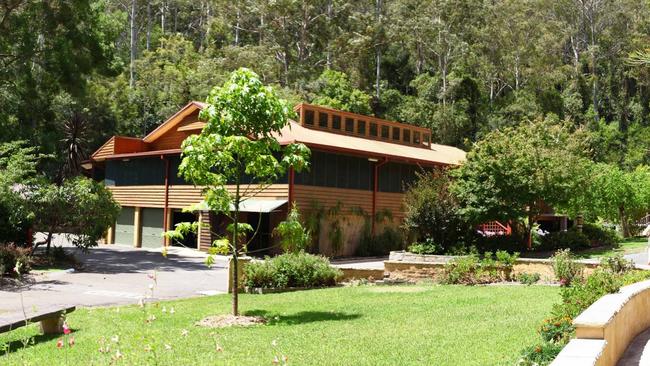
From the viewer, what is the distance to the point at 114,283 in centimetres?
1900

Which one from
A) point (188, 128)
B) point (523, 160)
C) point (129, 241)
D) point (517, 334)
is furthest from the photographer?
point (129, 241)

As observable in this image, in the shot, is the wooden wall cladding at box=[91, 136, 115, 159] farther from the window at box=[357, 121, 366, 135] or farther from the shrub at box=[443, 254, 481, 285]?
the shrub at box=[443, 254, 481, 285]

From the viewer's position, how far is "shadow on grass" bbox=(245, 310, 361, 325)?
436 inches

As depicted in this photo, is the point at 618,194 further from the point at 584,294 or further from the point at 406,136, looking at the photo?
the point at 584,294

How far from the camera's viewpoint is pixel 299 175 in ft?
90.7

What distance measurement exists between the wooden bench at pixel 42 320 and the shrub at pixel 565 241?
867 inches

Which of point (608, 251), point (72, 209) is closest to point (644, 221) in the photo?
point (608, 251)

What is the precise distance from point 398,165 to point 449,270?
1590cm

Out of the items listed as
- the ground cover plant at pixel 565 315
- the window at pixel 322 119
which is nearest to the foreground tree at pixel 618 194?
the window at pixel 322 119

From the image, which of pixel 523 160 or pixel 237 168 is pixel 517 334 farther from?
pixel 523 160

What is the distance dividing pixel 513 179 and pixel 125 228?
22326 mm

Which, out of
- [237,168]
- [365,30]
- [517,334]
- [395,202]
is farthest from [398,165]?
[365,30]

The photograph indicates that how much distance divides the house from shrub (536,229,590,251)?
5.97 m

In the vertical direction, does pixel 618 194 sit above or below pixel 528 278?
above
